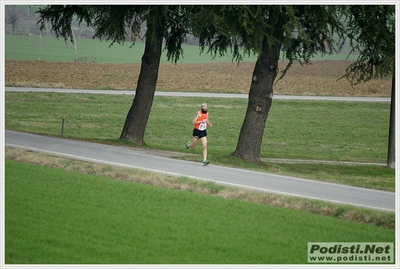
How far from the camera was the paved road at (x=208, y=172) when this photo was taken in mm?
20219

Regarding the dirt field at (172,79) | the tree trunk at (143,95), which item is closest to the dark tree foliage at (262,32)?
the tree trunk at (143,95)

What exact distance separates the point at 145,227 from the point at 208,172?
8.39 meters

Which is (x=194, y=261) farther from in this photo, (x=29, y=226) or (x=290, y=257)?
(x=29, y=226)

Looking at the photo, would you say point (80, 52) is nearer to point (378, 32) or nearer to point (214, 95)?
point (214, 95)

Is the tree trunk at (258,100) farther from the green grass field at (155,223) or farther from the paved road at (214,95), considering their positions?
the paved road at (214,95)

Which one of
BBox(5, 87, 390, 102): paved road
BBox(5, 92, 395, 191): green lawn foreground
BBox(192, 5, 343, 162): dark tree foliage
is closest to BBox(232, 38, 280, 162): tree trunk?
BBox(192, 5, 343, 162): dark tree foliage

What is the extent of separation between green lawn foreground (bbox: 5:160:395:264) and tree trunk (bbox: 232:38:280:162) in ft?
31.2

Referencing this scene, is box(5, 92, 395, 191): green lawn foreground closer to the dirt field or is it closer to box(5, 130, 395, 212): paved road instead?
box(5, 130, 395, 212): paved road

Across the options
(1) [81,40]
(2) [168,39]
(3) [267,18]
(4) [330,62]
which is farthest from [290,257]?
(1) [81,40]

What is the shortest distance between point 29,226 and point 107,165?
7.89 metres

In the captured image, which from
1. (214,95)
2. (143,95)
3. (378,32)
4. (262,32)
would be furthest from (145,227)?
(214,95)

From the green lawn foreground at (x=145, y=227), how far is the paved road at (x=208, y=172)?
128 inches

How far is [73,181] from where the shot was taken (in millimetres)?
18203

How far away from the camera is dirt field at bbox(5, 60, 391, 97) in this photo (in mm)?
56688
